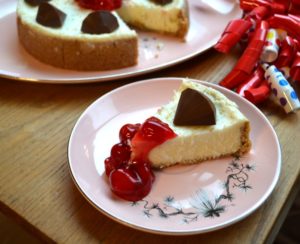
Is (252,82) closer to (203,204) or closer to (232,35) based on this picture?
(232,35)

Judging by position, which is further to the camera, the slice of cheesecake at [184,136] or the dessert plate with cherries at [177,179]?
the slice of cheesecake at [184,136]

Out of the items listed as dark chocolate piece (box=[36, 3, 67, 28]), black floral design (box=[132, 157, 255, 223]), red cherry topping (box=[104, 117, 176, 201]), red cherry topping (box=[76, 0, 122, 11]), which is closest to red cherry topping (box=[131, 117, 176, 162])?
red cherry topping (box=[104, 117, 176, 201])

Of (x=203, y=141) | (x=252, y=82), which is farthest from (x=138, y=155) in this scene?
(x=252, y=82)

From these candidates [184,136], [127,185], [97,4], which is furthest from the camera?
[97,4]

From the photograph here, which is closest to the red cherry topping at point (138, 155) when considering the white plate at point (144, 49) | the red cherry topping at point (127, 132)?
the red cherry topping at point (127, 132)

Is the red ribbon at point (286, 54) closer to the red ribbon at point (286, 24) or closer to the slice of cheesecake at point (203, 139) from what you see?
the red ribbon at point (286, 24)
